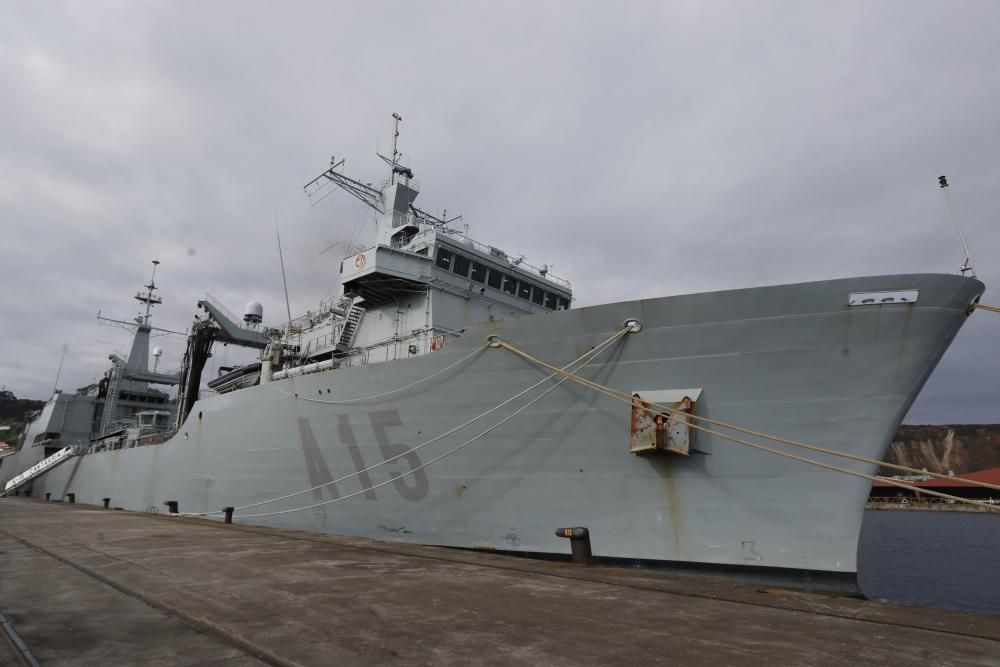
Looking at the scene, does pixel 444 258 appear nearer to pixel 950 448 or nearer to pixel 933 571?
pixel 933 571

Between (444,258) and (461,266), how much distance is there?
54cm

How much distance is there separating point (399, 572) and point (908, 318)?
7018 mm

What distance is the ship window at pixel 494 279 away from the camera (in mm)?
13836

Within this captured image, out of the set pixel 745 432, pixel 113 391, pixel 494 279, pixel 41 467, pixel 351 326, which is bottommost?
pixel 745 432

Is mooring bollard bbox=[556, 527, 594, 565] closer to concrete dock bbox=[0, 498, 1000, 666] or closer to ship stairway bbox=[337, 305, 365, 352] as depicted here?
concrete dock bbox=[0, 498, 1000, 666]

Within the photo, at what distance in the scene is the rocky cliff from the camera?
97.5 metres

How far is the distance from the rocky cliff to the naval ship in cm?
11081

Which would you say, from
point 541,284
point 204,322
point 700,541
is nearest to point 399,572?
point 700,541

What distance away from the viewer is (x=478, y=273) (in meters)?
13.6

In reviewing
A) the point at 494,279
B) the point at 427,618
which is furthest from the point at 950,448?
the point at 427,618

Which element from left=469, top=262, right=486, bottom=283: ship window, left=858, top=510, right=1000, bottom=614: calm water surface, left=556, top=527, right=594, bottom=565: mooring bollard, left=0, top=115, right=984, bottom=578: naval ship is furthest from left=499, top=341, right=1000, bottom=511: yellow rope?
left=469, top=262, right=486, bottom=283: ship window

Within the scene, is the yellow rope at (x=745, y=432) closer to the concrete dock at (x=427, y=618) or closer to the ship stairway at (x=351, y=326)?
the concrete dock at (x=427, y=618)

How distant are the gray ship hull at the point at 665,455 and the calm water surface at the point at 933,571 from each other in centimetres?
356

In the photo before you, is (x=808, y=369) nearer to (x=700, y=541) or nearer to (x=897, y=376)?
(x=897, y=376)
